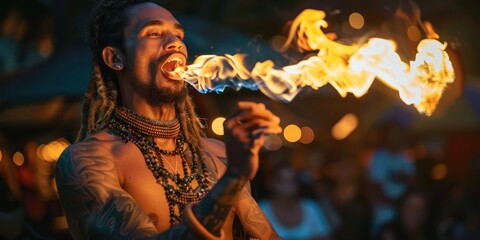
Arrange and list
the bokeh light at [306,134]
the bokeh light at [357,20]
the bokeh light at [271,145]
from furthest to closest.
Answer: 1. the bokeh light at [306,134]
2. the bokeh light at [271,145]
3. the bokeh light at [357,20]

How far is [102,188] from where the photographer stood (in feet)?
13.6

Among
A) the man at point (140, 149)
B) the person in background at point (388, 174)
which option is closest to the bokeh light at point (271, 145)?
the person in background at point (388, 174)

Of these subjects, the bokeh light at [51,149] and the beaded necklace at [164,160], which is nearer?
the beaded necklace at [164,160]

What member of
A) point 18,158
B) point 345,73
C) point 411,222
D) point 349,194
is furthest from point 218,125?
point 345,73

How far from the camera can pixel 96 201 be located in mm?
4133

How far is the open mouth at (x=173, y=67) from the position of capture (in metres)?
→ 4.40

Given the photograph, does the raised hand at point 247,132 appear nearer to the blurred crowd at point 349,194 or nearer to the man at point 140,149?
the man at point 140,149

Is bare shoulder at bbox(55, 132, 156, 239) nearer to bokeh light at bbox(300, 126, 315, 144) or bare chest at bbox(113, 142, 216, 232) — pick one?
bare chest at bbox(113, 142, 216, 232)

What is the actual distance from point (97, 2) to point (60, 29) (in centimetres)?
647

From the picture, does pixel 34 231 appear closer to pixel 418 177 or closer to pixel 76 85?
pixel 76 85

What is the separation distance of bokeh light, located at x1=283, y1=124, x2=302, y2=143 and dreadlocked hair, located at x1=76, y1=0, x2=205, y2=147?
437 inches

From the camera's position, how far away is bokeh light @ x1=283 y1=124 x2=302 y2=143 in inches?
630

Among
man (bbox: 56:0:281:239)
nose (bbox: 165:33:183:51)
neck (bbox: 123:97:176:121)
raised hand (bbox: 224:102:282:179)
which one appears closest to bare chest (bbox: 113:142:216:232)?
man (bbox: 56:0:281:239)

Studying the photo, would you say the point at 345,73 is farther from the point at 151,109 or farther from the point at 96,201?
the point at 96,201
